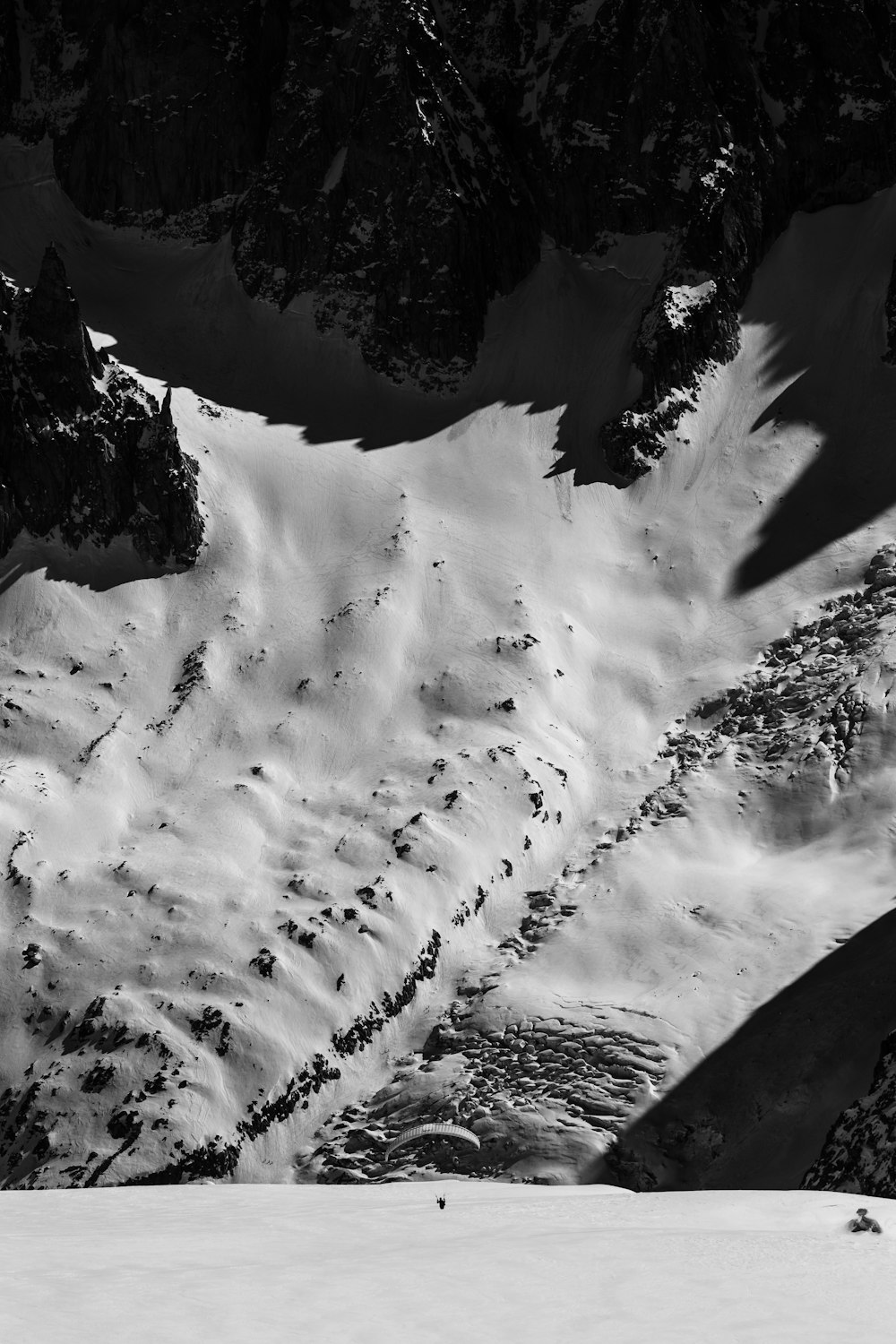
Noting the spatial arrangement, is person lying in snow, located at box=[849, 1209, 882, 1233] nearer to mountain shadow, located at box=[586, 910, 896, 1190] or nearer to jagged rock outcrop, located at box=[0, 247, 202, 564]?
mountain shadow, located at box=[586, 910, 896, 1190]

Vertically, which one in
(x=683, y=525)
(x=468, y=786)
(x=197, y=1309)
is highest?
(x=197, y=1309)

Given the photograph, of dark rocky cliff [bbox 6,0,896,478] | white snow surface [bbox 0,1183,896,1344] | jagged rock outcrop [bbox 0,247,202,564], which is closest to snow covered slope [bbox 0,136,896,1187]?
jagged rock outcrop [bbox 0,247,202,564]

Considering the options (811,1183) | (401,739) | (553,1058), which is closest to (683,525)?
(401,739)

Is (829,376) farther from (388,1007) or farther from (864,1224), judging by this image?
(864,1224)

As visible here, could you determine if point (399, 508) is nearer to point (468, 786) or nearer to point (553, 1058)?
point (468, 786)

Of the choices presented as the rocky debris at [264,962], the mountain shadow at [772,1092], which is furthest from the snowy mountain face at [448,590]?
the rocky debris at [264,962]

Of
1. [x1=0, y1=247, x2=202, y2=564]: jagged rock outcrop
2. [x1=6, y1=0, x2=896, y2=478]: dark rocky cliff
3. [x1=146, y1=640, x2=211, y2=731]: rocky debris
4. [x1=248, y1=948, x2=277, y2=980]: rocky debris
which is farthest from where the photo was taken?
[x1=6, y1=0, x2=896, y2=478]: dark rocky cliff
